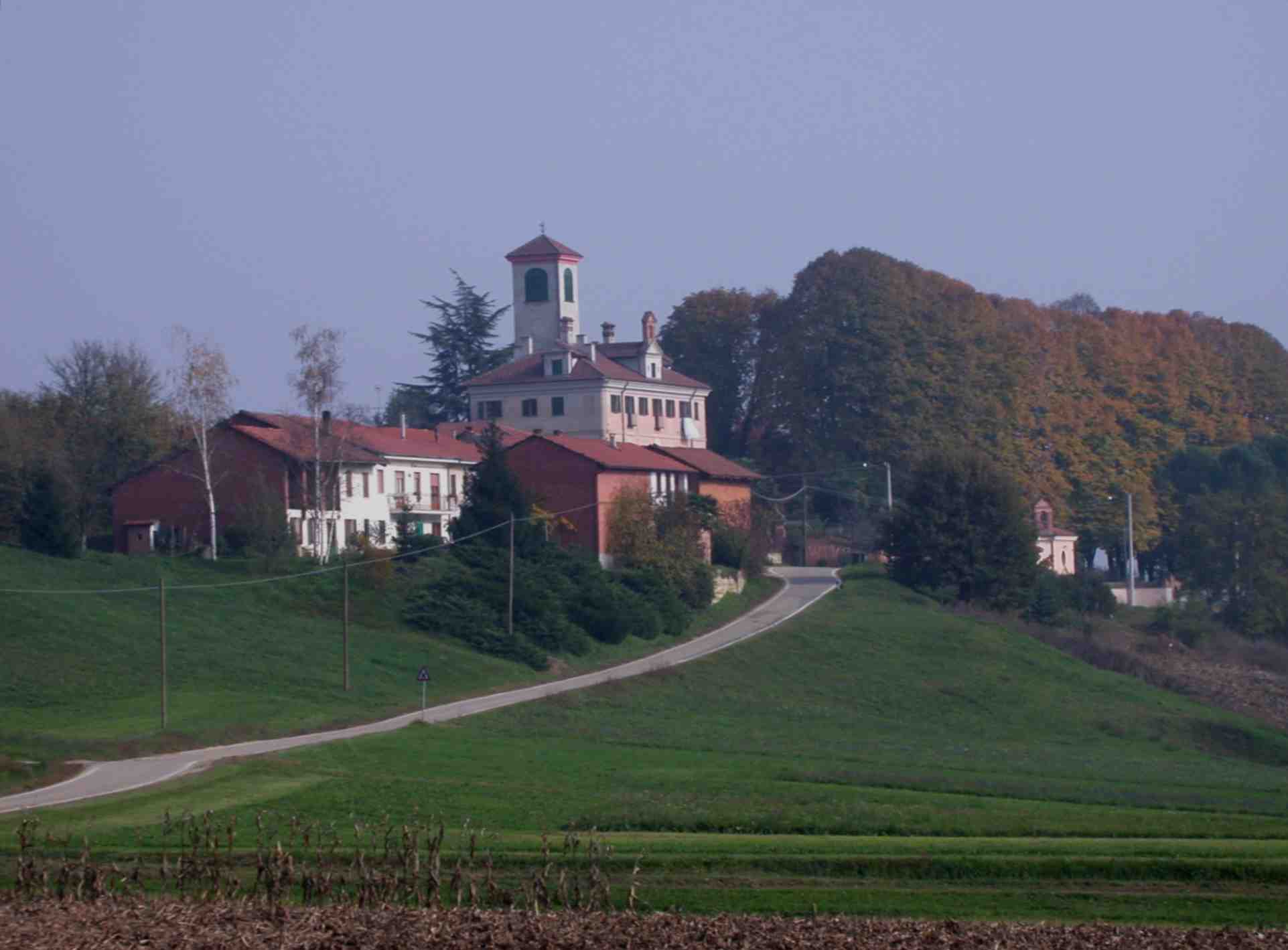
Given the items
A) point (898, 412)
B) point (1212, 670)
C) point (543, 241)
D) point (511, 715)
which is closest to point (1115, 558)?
point (898, 412)

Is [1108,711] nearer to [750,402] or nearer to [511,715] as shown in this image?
[511,715]

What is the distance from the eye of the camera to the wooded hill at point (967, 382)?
9350 centimetres

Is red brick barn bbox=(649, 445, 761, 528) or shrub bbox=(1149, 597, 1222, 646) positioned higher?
red brick barn bbox=(649, 445, 761, 528)

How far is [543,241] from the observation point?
98.9m

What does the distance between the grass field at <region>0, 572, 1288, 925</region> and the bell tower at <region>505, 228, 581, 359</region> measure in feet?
117

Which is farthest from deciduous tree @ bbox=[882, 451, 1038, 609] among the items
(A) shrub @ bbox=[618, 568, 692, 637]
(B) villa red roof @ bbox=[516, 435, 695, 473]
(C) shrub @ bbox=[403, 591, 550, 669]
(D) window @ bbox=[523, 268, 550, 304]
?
(D) window @ bbox=[523, 268, 550, 304]

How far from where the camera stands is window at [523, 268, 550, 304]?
98.7 metres

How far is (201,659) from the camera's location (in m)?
51.2

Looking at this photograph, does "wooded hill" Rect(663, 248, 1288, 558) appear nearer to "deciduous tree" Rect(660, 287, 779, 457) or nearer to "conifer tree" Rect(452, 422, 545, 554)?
"deciduous tree" Rect(660, 287, 779, 457)

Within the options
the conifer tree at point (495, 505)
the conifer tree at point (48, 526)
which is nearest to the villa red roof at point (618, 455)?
the conifer tree at point (495, 505)

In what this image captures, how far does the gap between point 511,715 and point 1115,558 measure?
2556 inches

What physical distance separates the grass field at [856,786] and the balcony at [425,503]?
66.8 ft

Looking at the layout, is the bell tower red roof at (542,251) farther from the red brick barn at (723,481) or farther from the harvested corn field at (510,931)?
the harvested corn field at (510,931)

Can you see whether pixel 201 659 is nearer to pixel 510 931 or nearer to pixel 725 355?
pixel 510 931
